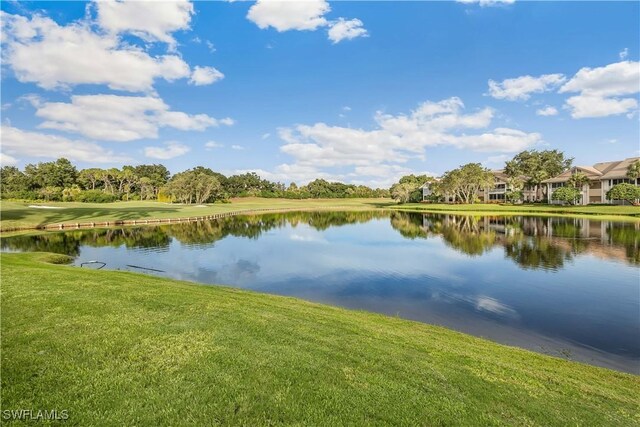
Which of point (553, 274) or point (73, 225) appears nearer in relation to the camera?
point (553, 274)

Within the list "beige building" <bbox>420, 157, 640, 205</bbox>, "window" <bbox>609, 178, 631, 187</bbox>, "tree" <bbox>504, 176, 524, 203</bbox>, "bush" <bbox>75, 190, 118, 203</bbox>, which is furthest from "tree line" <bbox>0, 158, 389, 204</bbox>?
"window" <bbox>609, 178, 631, 187</bbox>

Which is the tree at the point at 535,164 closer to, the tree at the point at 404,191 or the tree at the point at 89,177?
the tree at the point at 404,191

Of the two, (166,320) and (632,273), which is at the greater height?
(166,320)

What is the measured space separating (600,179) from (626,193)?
1603 cm

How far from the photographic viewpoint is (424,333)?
34.9 ft

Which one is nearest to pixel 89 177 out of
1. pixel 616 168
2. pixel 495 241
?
pixel 495 241

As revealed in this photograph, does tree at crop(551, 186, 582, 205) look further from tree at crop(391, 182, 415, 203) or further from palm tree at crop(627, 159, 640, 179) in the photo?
tree at crop(391, 182, 415, 203)

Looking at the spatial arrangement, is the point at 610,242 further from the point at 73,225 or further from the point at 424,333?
the point at 73,225

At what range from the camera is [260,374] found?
589cm

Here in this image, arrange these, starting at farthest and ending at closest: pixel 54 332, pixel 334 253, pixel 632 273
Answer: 1. pixel 334 253
2. pixel 632 273
3. pixel 54 332

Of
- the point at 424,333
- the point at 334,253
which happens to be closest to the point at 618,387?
the point at 424,333

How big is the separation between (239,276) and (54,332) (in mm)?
15585

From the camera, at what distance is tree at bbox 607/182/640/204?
68.6 meters

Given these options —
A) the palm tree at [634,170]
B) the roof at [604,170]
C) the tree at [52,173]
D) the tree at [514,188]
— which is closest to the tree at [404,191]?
the tree at [514,188]
